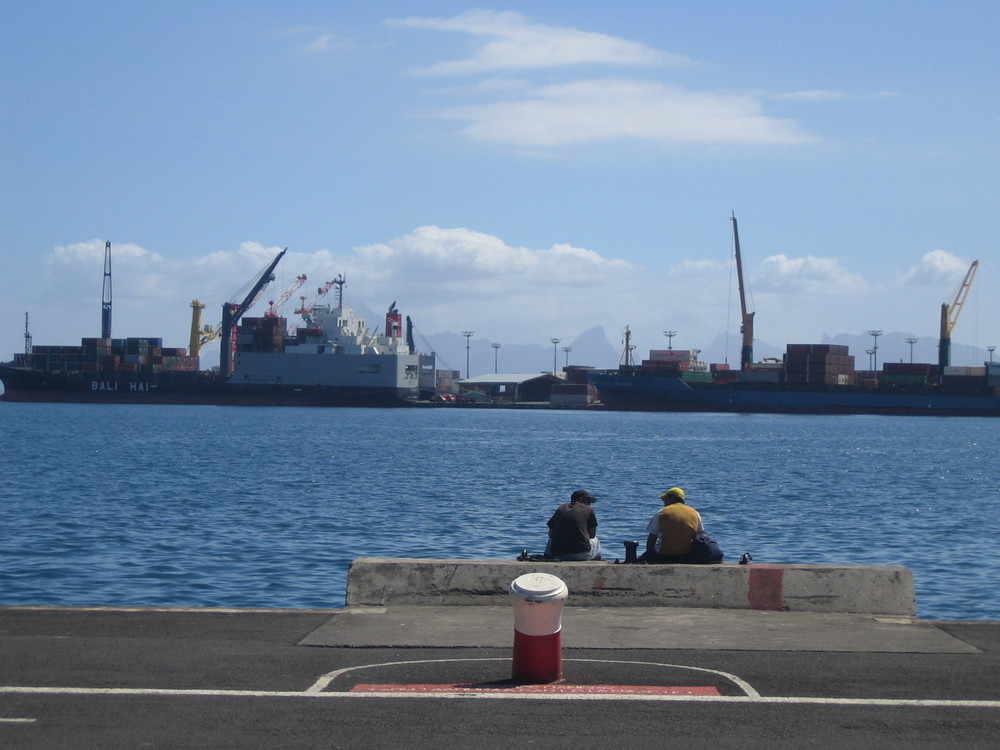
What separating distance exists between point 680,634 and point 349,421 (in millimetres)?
79068

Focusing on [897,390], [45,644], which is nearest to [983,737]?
[45,644]

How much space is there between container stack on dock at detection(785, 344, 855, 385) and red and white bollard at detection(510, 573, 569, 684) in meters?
99.3

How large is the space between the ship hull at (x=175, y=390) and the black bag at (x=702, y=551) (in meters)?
97.7

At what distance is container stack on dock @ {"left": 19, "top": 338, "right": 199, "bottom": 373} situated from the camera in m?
107

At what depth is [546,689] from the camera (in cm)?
673

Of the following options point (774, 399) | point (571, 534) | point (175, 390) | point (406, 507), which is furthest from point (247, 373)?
point (571, 534)

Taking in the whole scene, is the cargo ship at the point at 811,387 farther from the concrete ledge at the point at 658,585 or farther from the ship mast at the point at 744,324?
the concrete ledge at the point at 658,585

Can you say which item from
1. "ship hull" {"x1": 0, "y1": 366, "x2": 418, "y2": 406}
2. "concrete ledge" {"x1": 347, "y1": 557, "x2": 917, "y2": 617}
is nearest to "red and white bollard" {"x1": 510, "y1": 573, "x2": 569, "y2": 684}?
"concrete ledge" {"x1": 347, "y1": 557, "x2": 917, "y2": 617}

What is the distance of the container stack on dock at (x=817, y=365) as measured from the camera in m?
103

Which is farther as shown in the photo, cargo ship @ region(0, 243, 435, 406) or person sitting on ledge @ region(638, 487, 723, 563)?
cargo ship @ region(0, 243, 435, 406)

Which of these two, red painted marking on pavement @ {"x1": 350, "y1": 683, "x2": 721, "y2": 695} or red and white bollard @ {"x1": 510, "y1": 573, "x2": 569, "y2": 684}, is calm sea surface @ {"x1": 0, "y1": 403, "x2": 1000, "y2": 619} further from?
red and white bollard @ {"x1": 510, "y1": 573, "x2": 569, "y2": 684}

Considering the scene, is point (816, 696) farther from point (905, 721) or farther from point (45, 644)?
point (45, 644)

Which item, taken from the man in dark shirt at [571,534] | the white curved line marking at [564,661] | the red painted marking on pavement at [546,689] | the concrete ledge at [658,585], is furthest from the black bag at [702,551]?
the red painted marking on pavement at [546,689]

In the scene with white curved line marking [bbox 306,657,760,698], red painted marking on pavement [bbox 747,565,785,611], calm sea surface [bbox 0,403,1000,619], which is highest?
red painted marking on pavement [bbox 747,565,785,611]
